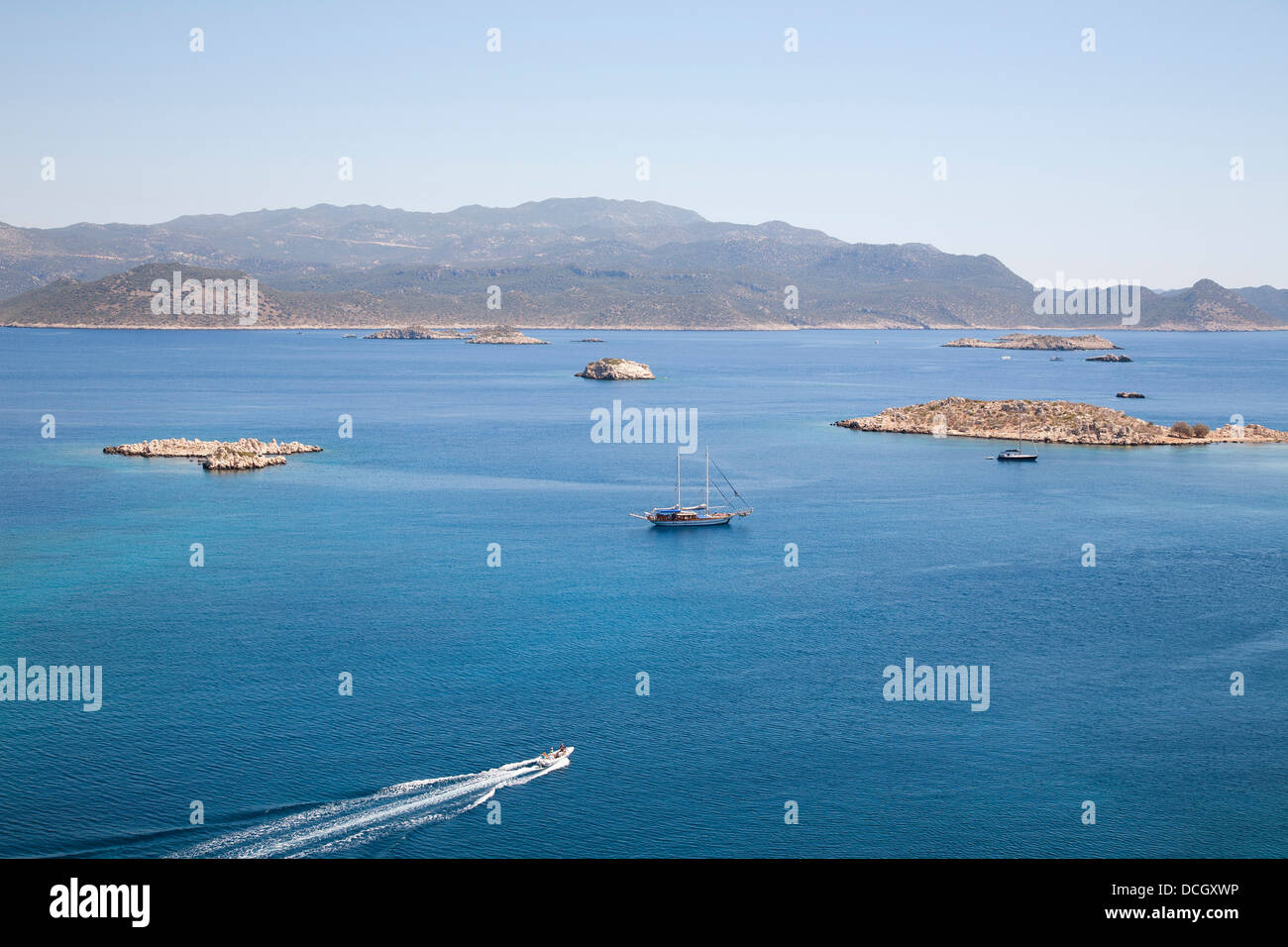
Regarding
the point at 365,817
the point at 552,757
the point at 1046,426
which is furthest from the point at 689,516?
the point at 1046,426

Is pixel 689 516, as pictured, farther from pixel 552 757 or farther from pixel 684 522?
pixel 552 757

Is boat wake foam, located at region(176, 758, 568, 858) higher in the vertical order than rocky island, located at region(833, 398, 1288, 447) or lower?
lower

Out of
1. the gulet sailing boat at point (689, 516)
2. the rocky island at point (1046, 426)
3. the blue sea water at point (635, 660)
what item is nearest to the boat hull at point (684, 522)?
the gulet sailing boat at point (689, 516)

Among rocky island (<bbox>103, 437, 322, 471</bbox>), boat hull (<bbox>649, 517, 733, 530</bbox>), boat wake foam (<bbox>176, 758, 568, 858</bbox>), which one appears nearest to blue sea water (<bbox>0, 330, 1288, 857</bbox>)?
boat wake foam (<bbox>176, 758, 568, 858</bbox>)

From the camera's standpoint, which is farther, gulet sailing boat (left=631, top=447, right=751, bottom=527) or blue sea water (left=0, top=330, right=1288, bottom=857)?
gulet sailing boat (left=631, top=447, right=751, bottom=527)

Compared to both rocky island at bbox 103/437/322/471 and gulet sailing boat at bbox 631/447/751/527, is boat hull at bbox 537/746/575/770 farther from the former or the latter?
rocky island at bbox 103/437/322/471
